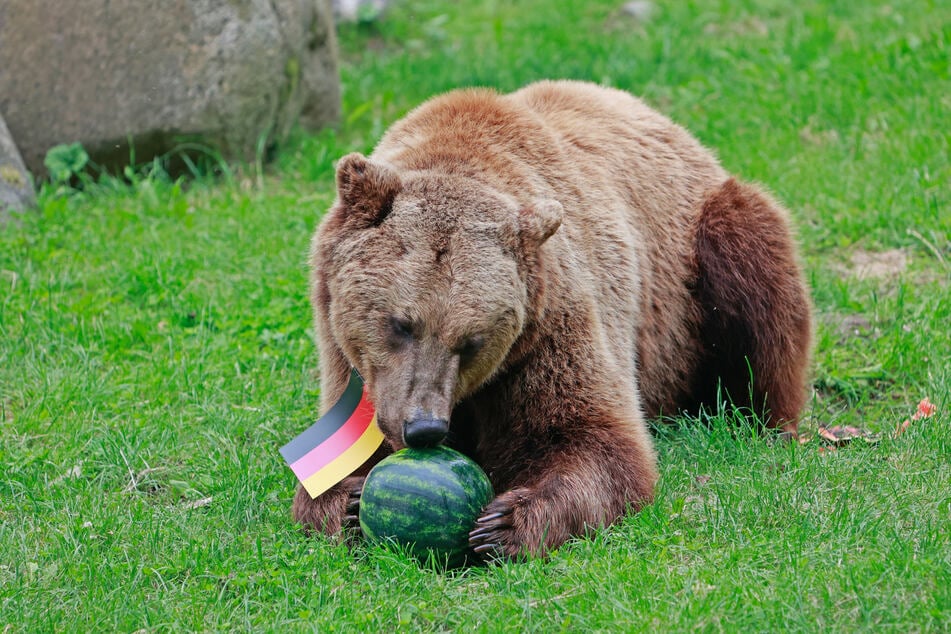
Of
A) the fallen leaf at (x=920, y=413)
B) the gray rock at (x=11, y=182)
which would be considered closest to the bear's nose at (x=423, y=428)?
the fallen leaf at (x=920, y=413)

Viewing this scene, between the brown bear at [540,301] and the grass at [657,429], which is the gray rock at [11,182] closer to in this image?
the grass at [657,429]

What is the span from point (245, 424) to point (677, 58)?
593 centimetres

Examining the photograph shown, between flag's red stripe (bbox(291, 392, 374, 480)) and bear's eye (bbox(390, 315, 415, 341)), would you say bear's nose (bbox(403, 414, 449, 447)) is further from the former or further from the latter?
flag's red stripe (bbox(291, 392, 374, 480))

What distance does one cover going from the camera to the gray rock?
300 inches

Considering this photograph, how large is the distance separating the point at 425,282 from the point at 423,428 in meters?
0.53

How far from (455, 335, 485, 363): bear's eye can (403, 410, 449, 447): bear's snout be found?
10.5 inches

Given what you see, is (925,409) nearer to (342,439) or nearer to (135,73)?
(342,439)

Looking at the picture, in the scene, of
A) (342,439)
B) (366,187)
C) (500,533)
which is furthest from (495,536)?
(366,187)

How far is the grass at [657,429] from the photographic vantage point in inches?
155

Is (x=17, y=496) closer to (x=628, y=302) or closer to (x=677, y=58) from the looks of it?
(x=628, y=302)

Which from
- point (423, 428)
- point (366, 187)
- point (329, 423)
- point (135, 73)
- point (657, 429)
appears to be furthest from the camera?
point (135, 73)

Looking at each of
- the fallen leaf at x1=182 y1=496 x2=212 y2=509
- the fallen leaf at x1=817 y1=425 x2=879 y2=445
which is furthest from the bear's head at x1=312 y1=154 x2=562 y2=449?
the fallen leaf at x1=817 y1=425 x2=879 y2=445

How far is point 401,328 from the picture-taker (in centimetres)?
431

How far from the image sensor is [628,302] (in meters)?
5.29
